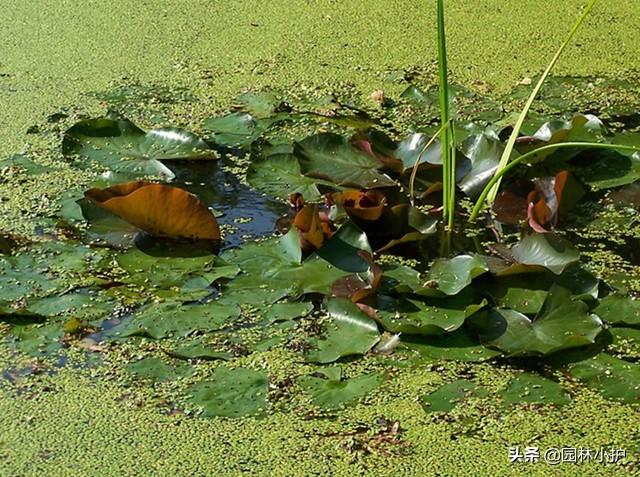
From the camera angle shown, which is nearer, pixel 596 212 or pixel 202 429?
pixel 202 429

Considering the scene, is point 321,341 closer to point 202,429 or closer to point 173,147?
point 202,429

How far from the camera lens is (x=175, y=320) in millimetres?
1581

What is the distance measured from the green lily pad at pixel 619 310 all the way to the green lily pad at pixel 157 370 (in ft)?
1.93

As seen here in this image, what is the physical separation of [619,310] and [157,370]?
66 cm

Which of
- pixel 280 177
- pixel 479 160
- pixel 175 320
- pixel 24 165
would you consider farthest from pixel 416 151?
pixel 24 165

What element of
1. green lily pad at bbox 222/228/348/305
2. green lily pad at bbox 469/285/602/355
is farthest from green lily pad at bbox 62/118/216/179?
green lily pad at bbox 469/285/602/355

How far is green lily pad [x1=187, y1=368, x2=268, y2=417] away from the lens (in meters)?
1.41

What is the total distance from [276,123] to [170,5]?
0.75 metres

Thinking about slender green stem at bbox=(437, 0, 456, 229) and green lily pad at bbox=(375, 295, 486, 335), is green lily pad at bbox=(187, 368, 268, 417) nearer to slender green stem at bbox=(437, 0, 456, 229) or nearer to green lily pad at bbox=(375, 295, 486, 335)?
A: green lily pad at bbox=(375, 295, 486, 335)

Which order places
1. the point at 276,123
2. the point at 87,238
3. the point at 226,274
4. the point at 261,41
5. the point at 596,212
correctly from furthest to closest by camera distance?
the point at 261,41 < the point at 276,123 < the point at 596,212 < the point at 87,238 < the point at 226,274

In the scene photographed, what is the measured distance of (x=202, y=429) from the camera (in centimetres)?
138

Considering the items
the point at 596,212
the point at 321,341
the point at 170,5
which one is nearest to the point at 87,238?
the point at 321,341

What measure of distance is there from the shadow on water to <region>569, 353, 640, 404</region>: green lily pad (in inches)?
23.1

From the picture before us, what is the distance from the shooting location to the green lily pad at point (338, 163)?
191 centimetres
